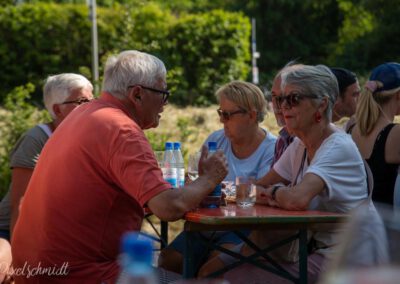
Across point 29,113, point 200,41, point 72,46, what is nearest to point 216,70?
point 200,41

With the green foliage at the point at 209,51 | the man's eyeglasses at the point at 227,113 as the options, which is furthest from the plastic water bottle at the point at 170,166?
the green foliage at the point at 209,51

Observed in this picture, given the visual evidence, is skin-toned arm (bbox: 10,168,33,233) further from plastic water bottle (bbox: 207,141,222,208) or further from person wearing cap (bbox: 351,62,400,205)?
person wearing cap (bbox: 351,62,400,205)

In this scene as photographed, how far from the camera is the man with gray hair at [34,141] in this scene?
4.34m

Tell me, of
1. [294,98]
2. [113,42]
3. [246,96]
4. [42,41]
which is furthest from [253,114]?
[42,41]

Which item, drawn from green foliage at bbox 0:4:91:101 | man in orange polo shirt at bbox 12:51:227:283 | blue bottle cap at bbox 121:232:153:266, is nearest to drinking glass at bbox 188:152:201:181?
man in orange polo shirt at bbox 12:51:227:283

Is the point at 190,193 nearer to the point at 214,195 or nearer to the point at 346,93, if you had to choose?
the point at 214,195

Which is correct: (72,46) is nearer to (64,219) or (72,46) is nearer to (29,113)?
(29,113)

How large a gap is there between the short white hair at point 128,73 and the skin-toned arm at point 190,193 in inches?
17.7

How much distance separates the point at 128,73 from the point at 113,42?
1373 cm

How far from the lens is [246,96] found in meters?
5.04

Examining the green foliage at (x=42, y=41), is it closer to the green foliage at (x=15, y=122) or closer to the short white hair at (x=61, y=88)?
the green foliage at (x=15, y=122)

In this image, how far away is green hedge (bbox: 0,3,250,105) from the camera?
55.7 ft

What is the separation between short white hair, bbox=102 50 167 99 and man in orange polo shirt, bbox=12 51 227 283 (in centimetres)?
21

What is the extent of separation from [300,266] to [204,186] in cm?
55
